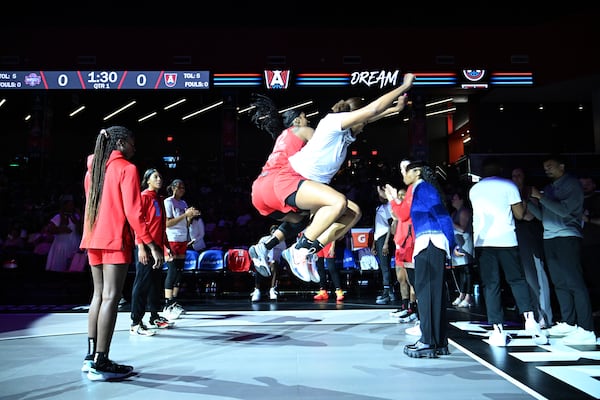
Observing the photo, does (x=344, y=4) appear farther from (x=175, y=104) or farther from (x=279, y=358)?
(x=279, y=358)

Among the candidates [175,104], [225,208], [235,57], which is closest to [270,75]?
[235,57]

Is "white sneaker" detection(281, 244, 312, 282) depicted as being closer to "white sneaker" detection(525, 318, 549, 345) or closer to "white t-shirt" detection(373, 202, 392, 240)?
"white sneaker" detection(525, 318, 549, 345)

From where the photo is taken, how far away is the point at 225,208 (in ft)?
40.4

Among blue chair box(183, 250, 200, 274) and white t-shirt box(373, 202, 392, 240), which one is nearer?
white t-shirt box(373, 202, 392, 240)

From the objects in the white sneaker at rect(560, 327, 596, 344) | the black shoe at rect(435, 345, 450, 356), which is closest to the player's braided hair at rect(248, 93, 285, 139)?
the black shoe at rect(435, 345, 450, 356)

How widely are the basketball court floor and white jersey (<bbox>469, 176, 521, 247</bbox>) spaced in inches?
39.8

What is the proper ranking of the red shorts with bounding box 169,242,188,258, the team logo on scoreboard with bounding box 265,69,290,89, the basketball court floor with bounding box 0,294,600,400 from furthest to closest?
the team logo on scoreboard with bounding box 265,69,290,89 < the red shorts with bounding box 169,242,188,258 < the basketball court floor with bounding box 0,294,600,400

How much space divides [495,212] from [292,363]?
7.89ft

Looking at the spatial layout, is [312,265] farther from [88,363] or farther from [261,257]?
[88,363]

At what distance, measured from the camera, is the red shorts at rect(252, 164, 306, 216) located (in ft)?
10.5

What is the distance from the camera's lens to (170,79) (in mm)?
13266

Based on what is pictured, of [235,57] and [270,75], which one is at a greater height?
[235,57]

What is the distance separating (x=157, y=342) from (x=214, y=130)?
20.7 m

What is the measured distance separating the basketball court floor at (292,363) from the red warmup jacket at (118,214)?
1.02 metres
